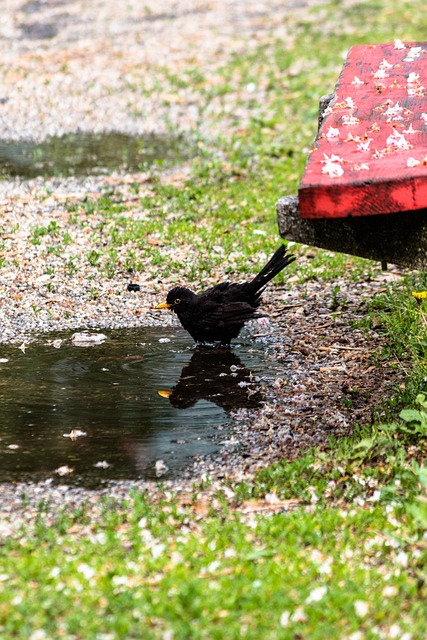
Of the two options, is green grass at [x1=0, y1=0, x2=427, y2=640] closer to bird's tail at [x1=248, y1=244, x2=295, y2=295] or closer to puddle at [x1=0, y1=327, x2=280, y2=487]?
puddle at [x1=0, y1=327, x2=280, y2=487]

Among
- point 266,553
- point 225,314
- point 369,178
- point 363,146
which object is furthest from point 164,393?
point 369,178

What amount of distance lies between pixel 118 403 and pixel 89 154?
23.1 ft

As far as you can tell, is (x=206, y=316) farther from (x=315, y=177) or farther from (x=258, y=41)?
(x=258, y=41)

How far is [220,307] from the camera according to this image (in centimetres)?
712

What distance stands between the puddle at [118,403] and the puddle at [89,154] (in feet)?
15.8

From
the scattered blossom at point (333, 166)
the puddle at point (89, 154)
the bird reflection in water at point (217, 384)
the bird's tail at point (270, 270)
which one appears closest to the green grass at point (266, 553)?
the bird's tail at point (270, 270)

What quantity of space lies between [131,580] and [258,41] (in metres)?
15.4

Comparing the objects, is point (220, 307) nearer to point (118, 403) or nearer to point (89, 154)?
point (118, 403)

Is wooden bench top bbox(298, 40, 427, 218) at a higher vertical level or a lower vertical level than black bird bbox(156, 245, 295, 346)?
higher

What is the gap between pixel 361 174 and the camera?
4523 millimetres

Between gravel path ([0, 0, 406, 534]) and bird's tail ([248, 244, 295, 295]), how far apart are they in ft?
1.24

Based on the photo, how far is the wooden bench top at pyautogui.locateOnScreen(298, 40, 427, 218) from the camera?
445cm

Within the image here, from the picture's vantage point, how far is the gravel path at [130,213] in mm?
5785

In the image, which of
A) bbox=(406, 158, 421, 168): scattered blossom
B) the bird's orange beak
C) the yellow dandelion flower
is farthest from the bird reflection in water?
bbox=(406, 158, 421, 168): scattered blossom
